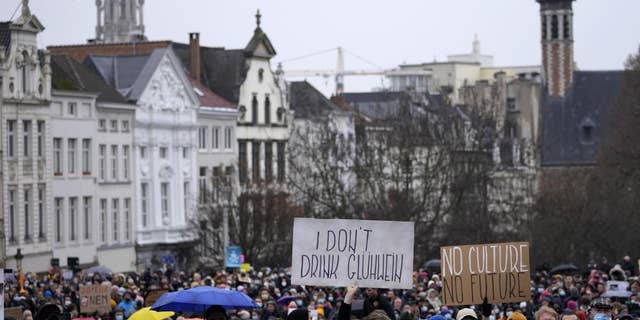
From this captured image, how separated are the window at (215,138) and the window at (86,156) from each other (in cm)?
1321

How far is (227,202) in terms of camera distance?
77.8 metres

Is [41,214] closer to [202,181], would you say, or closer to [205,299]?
[202,181]

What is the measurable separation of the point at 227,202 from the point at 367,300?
55130 mm

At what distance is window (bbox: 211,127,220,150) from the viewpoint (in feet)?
290

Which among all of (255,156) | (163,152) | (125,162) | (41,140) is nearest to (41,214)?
(41,140)

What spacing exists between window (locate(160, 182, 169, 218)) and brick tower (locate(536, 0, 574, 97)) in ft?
150

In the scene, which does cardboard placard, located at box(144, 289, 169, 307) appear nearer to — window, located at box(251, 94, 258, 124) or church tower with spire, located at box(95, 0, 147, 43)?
window, located at box(251, 94, 258, 124)

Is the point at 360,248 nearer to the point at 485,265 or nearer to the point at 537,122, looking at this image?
the point at 485,265

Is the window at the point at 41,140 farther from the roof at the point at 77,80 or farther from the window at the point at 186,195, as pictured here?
the window at the point at 186,195

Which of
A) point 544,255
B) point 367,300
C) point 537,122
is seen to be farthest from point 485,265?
point 537,122

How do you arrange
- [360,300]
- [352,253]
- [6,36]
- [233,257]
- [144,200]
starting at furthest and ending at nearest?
[144,200] < [6,36] < [233,257] < [360,300] < [352,253]

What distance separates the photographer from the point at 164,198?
83062 millimetres

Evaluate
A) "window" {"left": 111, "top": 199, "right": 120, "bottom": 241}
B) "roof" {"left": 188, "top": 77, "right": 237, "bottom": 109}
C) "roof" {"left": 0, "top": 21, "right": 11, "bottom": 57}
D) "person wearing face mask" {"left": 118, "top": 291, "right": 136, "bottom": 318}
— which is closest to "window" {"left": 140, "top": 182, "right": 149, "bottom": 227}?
"window" {"left": 111, "top": 199, "right": 120, "bottom": 241}

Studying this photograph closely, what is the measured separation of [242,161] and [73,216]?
1461 centimetres
